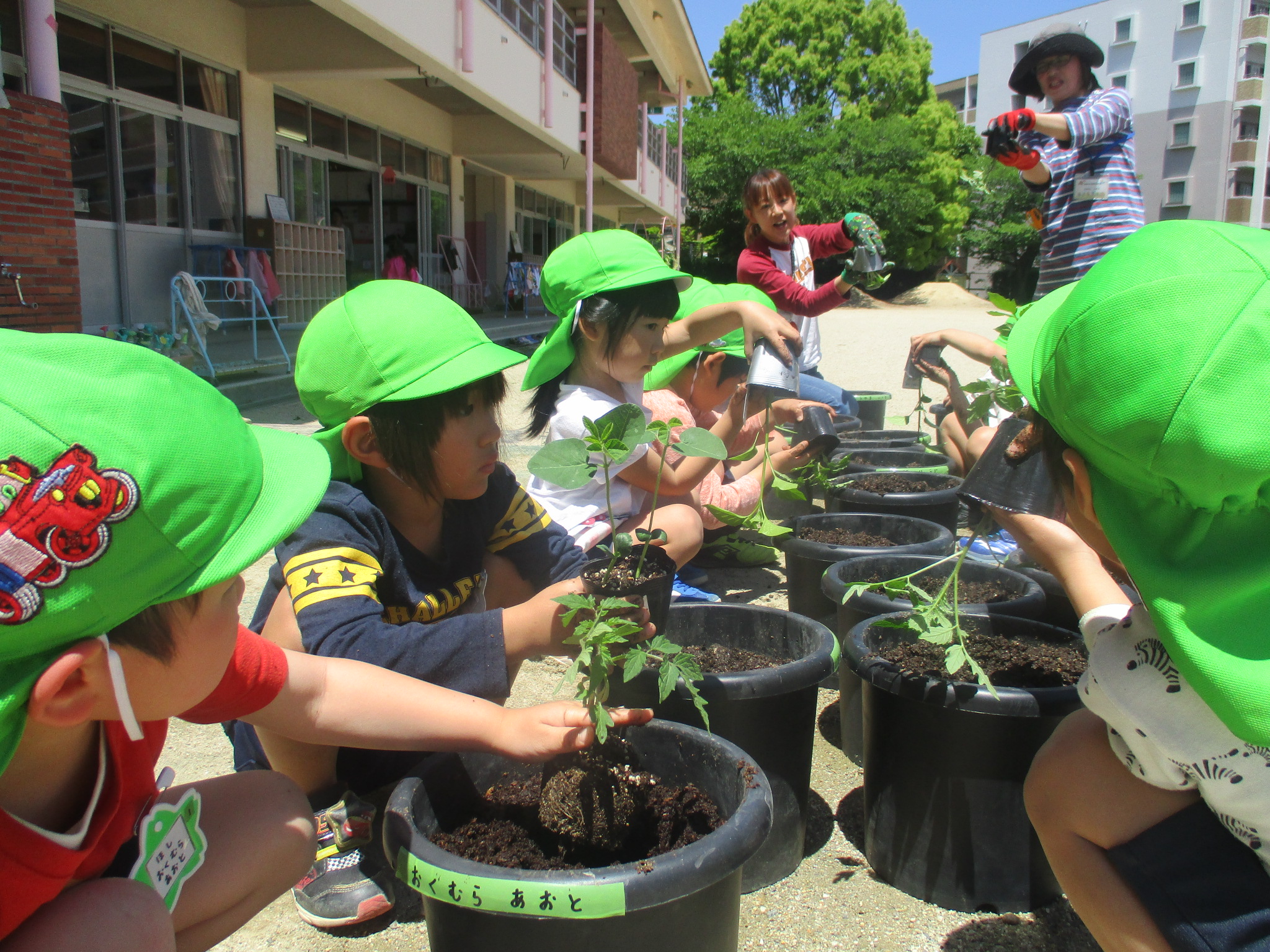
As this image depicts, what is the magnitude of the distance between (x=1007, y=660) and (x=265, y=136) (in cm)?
889

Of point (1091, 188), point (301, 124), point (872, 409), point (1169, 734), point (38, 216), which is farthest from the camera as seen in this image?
point (301, 124)

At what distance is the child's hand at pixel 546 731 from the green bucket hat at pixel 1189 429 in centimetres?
69

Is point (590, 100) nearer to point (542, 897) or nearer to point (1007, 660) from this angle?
point (1007, 660)

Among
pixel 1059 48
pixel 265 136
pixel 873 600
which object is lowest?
pixel 873 600

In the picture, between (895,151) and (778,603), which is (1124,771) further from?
(895,151)

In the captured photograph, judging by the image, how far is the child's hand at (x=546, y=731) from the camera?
1222mm

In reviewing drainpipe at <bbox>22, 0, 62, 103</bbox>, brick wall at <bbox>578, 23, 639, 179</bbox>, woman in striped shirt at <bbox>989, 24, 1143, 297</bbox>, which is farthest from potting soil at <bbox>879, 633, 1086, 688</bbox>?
brick wall at <bbox>578, 23, 639, 179</bbox>

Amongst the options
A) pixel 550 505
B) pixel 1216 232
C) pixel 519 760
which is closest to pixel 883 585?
pixel 519 760

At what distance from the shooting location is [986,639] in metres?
1.76

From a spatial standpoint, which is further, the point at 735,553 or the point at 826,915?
the point at 735,553

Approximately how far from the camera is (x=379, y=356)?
150 cm

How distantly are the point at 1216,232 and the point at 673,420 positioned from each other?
0.72 m

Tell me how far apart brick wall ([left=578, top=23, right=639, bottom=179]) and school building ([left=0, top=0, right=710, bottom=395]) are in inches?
3.5

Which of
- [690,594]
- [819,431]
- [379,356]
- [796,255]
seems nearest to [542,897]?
[379,356]
